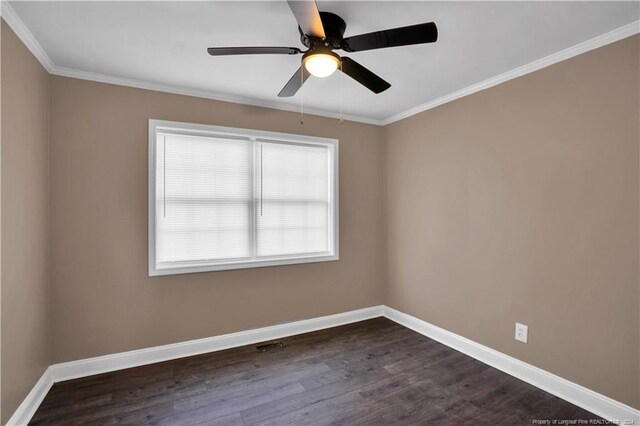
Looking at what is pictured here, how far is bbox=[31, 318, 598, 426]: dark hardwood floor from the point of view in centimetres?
217

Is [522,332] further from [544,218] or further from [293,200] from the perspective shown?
[293,200]

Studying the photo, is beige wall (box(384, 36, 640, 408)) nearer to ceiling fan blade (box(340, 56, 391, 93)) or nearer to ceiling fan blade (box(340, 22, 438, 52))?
ceiling fan blade (box(340, 56, 391, 93))

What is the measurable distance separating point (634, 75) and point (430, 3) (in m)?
1.42

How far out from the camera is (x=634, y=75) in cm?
202

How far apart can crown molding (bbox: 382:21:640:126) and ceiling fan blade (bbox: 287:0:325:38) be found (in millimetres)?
1898

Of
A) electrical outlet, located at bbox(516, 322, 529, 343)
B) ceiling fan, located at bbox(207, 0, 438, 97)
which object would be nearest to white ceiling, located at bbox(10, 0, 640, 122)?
ceiling fan, located at bbox(207, 0, 438, 97)

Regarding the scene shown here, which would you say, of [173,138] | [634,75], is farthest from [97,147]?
[634,75]

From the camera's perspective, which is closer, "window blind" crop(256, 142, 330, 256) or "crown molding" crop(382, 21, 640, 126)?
"crown molding" crop(382, 21, 640, 126)

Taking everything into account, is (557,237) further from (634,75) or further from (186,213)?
(186,213)

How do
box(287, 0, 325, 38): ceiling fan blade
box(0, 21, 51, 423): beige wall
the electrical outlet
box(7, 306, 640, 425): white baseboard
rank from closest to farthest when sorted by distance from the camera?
box(287, 0, 325, 38): ceiling fan blade, box(0, 21, 51, 423): beige wall, box(7, 306, 640, 425): white baseboard, the electrical outlet

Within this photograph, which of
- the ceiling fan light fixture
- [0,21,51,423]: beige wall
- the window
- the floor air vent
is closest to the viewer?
the ceiling fan light fixture

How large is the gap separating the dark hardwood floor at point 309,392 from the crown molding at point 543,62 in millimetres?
2527

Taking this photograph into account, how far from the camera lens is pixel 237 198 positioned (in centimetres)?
335

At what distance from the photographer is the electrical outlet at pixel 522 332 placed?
2615 mm
